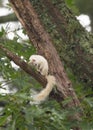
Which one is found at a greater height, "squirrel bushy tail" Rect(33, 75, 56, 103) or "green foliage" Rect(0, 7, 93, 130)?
"squirrel bushy tail" Rect(33, 75, 56, 103)

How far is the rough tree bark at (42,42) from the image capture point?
334cm

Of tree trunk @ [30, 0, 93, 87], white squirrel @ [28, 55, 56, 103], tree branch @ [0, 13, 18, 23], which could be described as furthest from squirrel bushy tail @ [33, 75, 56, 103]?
tree branch @ [0, 13, 18, 23]

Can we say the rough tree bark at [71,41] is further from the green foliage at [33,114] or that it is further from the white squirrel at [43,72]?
the green foliage at [33,114]

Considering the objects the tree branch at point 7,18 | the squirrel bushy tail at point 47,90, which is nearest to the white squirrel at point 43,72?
the squirrel bushy tail at point 47,90

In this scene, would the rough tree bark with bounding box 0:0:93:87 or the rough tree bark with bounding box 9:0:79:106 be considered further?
the rough tree bark with bounding box 0:0:93:87

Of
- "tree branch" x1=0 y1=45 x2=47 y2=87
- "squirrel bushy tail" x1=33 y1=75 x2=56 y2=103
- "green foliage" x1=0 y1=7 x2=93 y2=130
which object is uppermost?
"tree branch" x1=0 y1=45 x2=47 y2=87

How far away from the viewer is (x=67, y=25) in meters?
3.91

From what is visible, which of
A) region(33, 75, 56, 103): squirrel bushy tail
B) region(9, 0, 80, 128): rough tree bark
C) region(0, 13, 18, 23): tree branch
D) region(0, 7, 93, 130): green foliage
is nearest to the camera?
region(0, 7, 93, 130): green foliage

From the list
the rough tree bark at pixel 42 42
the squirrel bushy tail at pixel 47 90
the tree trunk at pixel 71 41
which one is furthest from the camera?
the tree trunk at pixel 71 41

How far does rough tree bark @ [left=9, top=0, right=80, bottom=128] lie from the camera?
3342mm

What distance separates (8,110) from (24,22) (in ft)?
2.99

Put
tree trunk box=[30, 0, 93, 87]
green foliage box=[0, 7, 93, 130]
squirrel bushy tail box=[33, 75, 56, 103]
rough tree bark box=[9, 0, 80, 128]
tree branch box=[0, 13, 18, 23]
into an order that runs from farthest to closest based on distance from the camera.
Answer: tree branch box=[0, 13, 18, 23]
tree trunk box=[30, 0, 93, 87]
rough tree bark box=[9, 0, 80, 128]
squirrel bushy tail box=[33, 75, 56, 103]
green foliage box=[0, 7, 93, 130]

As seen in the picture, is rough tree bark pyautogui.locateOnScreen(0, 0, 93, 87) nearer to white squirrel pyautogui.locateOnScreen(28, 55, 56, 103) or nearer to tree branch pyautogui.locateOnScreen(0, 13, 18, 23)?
white squirrel pyautogui.locateOnScreen(28, 55, 56, 103)

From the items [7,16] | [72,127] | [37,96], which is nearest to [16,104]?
[37,96]
